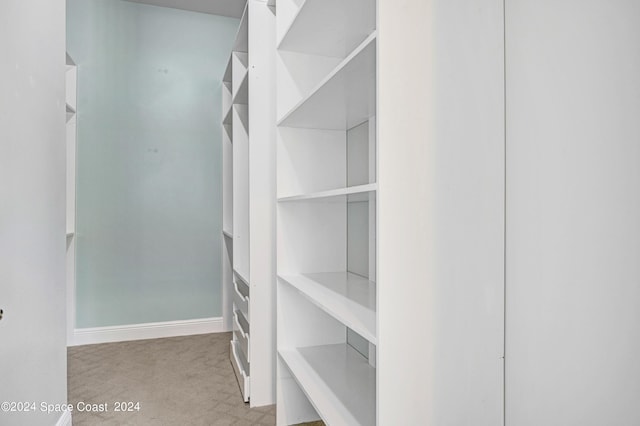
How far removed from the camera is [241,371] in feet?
6.91

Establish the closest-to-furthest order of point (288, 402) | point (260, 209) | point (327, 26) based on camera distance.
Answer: point (327, 26), point (288, 402), point (260, 209)

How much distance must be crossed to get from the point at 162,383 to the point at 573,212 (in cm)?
223

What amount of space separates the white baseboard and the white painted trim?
133 centimetres

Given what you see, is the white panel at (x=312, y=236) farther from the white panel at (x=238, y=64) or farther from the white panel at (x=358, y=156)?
the white panel at (x=238, y=64)

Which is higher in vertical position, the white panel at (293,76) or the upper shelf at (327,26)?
the upper shelf at (327,26)

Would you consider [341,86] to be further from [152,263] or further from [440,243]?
[152,263]

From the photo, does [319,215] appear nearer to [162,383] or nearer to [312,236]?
[312,236]

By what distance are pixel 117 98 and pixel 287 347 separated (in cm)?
244

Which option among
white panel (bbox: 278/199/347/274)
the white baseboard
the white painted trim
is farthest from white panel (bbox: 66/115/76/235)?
white panel (bbox: 278/199/347/274)

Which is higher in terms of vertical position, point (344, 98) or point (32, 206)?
point (344, 98)

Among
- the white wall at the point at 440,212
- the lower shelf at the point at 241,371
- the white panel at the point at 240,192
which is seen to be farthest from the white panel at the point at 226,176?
the white wall at the point at 440,212

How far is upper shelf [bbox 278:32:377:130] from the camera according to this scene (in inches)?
39.3

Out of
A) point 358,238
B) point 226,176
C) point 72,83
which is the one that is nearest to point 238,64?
point 226,176

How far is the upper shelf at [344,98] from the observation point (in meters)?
1.00
